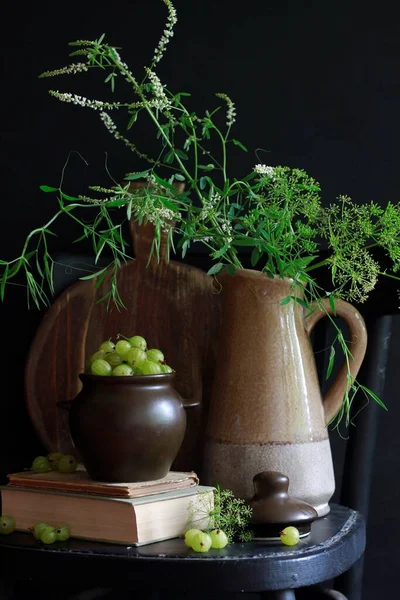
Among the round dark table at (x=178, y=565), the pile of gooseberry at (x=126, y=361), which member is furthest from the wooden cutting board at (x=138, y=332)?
the round dark table at (x=178, y=565)

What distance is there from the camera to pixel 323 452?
1.20 m

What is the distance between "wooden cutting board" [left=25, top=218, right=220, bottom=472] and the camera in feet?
4.48

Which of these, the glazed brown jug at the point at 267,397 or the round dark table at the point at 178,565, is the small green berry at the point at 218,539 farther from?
the glazed brown jug at the point at 267,397

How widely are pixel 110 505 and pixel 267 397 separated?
0.28m

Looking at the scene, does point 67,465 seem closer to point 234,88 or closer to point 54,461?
point 54,461

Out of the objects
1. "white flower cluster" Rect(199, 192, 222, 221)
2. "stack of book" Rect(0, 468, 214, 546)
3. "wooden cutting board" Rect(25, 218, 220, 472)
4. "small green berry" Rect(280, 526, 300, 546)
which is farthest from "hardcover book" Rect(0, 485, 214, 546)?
"white flower cluster" Rect(199, 192, 222, 221)

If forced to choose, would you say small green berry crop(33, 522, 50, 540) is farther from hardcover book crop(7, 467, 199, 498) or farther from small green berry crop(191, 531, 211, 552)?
small green berry crop(191, 531, 211, 552)

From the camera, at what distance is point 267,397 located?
1182 mm

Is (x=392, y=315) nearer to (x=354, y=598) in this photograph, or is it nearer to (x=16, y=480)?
(x=354, y=598)

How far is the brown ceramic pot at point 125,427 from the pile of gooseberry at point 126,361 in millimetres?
17

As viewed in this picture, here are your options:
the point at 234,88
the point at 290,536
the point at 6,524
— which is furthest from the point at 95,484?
the point at 234,88

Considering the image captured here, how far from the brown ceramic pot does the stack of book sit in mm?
21

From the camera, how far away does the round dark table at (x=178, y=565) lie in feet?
Answer: 3.15

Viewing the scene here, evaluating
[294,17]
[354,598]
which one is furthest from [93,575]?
[294,17]
